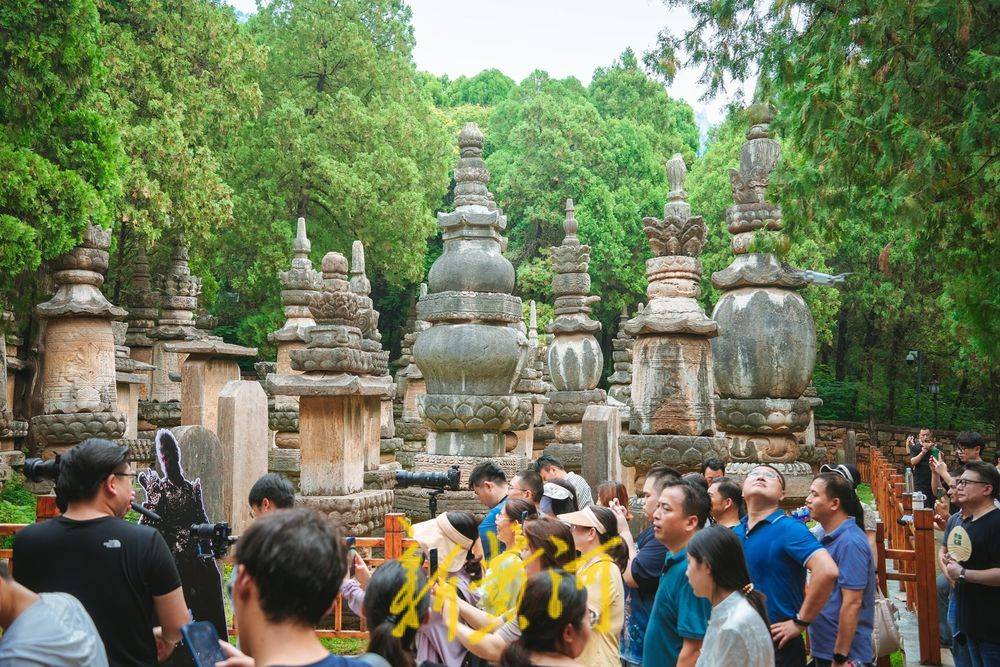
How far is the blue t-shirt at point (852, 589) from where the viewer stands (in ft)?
16.3

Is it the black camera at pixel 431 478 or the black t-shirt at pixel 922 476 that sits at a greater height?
the black camera at pixel 431 478

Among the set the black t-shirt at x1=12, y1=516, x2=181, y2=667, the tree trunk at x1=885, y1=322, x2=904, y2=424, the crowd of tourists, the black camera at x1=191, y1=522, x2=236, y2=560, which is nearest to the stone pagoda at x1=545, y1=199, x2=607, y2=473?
the crowd of tourists

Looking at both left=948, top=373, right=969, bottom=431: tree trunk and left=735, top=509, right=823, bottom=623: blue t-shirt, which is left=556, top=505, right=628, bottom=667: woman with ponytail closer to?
left=735, top=509, right=823, bottom=623: blue t-shirt

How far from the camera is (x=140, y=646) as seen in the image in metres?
3.86

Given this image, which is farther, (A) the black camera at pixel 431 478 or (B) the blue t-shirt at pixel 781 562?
(A) the black camera at pixel 431 478

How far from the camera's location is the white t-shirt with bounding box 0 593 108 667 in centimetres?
282

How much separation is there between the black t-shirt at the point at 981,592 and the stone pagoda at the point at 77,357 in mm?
10233

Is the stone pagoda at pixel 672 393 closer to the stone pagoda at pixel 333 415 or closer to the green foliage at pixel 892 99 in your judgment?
the green foliage at pixel 892 99

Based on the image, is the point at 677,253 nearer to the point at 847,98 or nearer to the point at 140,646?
the point at 847,98

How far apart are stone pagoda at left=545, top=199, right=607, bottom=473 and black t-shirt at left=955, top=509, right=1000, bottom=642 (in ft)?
30.5

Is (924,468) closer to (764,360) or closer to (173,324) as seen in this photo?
(764,360)

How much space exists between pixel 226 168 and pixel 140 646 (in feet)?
78.9

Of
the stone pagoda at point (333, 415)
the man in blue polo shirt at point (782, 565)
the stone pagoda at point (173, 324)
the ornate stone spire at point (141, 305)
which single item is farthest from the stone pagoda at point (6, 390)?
the man in blue polo shirt at point (782, 565)

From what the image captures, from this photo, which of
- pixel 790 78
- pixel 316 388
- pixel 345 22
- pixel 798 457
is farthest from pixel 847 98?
pixel 345 22
